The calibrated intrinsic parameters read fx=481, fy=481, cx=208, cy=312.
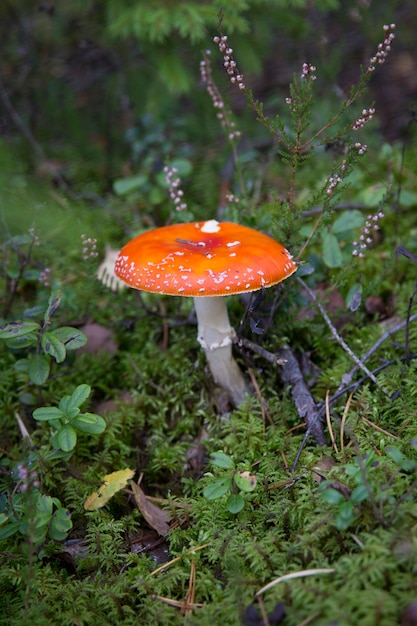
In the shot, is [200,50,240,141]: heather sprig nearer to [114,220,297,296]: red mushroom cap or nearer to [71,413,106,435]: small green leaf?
[114,220,297,296]: red mushroom cap

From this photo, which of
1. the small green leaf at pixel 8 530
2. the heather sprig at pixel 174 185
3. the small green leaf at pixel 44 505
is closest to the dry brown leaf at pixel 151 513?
the small green leaf at pixel 44 505

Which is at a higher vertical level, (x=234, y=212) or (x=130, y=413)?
(x=234, y=212)

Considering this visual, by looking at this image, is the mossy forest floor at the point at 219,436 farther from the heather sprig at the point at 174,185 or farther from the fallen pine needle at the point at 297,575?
the heather sprig at the point at 174,185

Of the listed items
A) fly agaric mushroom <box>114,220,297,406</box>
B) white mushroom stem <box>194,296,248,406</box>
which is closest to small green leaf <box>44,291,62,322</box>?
fly agaric mushroom <box>114,220,297,406</box>

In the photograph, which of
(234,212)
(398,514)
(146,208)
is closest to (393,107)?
(146,208)

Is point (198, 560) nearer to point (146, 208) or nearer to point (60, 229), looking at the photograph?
point (60, 229)

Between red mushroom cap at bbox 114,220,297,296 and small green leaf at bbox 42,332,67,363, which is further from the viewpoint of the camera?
small green leaf at bbox 42,332,67,363
